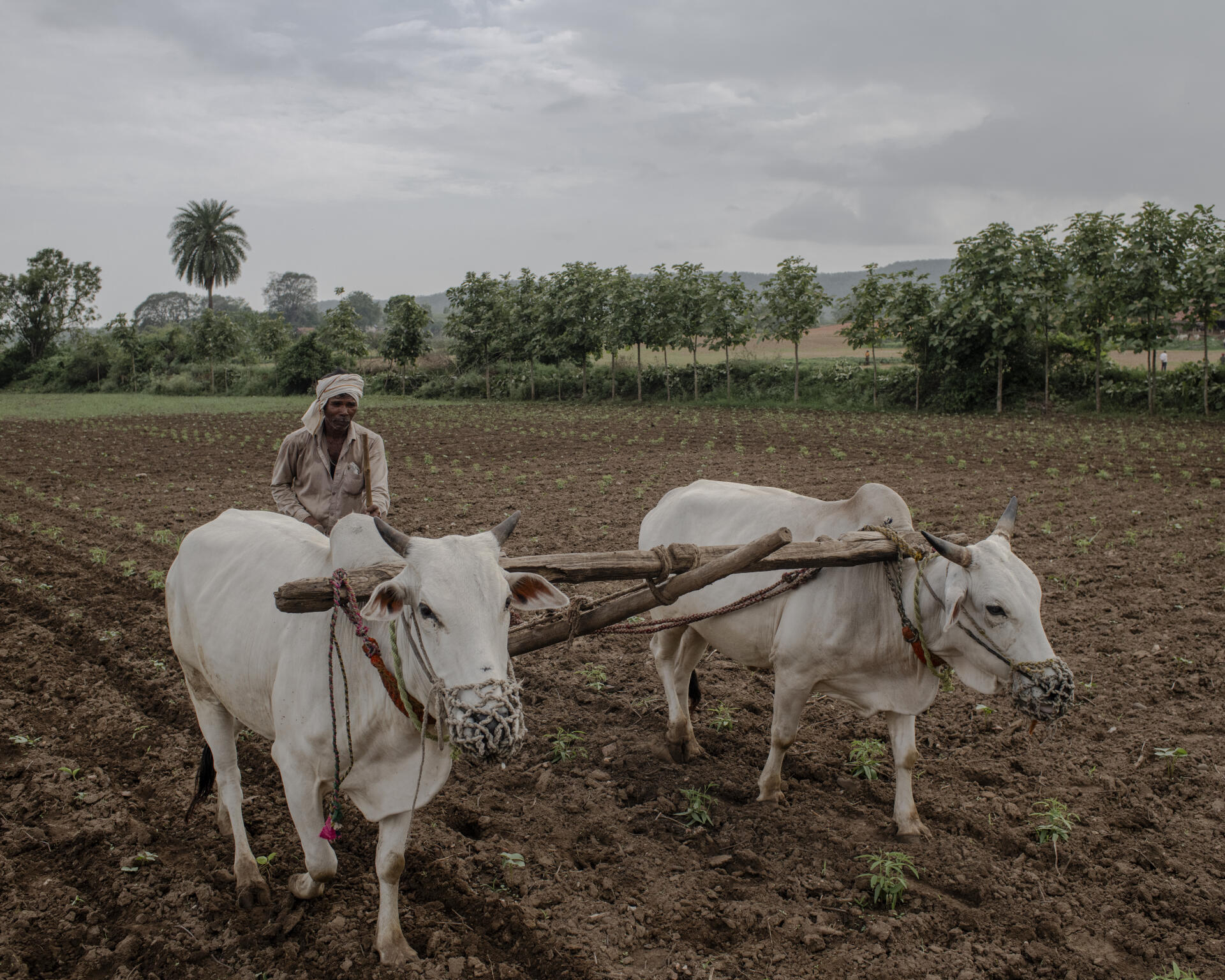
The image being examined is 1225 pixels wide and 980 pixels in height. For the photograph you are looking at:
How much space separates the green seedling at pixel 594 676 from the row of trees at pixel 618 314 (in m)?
27.1

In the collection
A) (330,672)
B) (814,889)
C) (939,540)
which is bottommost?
(814,889)

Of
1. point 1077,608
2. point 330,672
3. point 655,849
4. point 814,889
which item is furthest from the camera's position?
point 1077,608

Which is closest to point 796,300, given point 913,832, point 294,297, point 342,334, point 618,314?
point 618,314

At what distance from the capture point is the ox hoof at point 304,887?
3.76 m

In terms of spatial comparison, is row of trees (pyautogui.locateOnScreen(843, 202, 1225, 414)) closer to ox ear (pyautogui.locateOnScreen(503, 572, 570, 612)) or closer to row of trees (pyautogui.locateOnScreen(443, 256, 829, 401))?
row of trees (pyautogui.locateOnScreen(443, 256, 829, 401))

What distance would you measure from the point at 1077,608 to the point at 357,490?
21.2 feet

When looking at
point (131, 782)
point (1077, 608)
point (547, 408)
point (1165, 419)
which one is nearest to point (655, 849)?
point (131, 782)

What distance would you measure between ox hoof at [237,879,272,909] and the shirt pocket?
85.1 inches

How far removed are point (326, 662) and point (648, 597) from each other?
1547mm

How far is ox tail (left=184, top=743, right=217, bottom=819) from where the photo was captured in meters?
4.27

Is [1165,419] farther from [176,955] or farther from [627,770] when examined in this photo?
[176,955]

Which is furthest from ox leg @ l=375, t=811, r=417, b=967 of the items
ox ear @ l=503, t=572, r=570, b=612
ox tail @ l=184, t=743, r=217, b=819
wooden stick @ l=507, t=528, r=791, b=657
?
ox tail @ l=184, t=743, r=217, b=819

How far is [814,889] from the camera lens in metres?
4.01

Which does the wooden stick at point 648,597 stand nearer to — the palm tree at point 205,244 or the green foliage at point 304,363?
the green foliage at point 304,363
